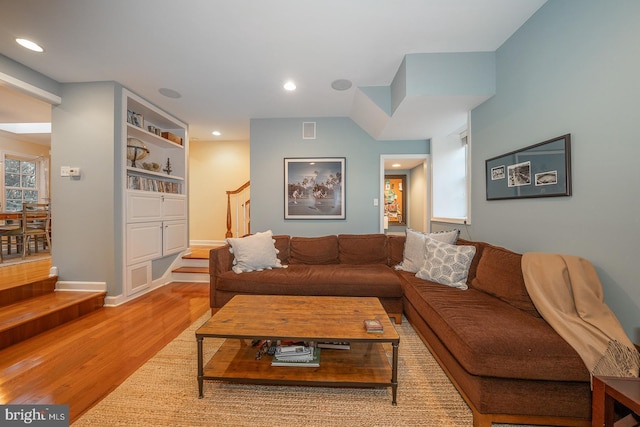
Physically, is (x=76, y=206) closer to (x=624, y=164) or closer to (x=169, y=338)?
(x=169, y=338)

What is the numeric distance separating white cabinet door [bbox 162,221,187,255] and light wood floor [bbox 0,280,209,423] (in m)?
0.97

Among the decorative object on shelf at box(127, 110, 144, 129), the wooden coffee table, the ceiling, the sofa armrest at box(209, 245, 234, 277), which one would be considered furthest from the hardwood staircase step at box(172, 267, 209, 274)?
the ceiling

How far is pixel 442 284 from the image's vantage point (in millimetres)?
2289

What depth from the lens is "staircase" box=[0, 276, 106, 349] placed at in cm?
211

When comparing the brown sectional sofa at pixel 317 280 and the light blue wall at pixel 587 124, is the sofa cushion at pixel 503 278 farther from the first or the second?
the brown sectional sofa at pixel 317 280

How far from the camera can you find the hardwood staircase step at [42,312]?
209 centimetres

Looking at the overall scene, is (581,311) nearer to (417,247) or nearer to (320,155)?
(417,247)

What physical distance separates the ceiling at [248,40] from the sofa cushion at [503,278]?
172 cm

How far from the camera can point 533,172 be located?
1.98m

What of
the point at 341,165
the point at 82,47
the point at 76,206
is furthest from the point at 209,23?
the point at 76,206

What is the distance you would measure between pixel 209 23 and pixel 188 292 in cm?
323

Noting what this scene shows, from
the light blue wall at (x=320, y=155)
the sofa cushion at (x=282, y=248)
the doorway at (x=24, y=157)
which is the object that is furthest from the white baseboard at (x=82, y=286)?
the doorway at (x=24, y=157)

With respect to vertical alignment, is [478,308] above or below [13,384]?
above

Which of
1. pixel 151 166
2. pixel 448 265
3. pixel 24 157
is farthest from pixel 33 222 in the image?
pixel 448 265
